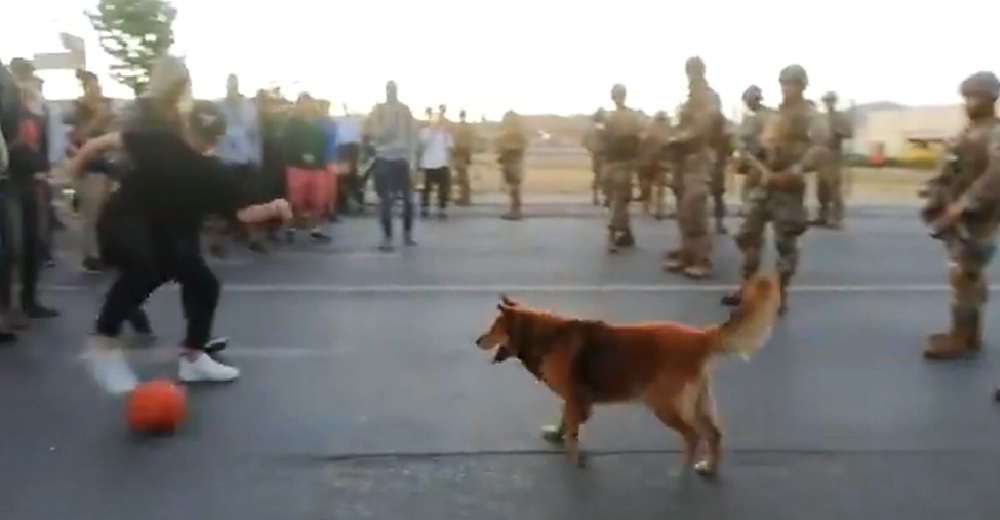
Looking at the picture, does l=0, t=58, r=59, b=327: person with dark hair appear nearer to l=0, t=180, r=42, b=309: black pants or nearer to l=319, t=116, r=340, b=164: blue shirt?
l=0, t=180, r=42, b=309: black pants

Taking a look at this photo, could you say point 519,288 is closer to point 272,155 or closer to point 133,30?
point 272,155

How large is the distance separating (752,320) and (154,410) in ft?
9.22

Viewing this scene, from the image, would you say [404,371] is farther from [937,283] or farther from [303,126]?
[303,126]

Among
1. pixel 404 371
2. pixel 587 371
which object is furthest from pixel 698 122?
pixel 587 371

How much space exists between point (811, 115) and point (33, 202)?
547 cm

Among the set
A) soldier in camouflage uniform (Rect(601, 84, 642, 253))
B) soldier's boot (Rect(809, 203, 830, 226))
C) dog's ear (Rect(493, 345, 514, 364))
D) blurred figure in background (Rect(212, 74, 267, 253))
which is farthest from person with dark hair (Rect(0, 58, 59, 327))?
soldier's boot (Rect(809, 203, 830, 226))

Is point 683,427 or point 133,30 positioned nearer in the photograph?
point 683,427

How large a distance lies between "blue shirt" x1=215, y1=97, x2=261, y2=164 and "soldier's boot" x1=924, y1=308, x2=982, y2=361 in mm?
8304

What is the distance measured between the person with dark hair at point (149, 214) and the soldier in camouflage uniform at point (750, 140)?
411 centimetres

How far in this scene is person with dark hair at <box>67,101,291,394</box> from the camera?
7012mm

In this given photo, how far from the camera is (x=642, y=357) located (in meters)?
5.64

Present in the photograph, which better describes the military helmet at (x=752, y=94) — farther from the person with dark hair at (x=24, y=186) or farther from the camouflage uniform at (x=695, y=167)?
the person with dark hair at (x=24, y=186)

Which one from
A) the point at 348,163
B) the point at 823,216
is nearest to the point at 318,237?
the point at 348,163

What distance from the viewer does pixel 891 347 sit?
8930mm
